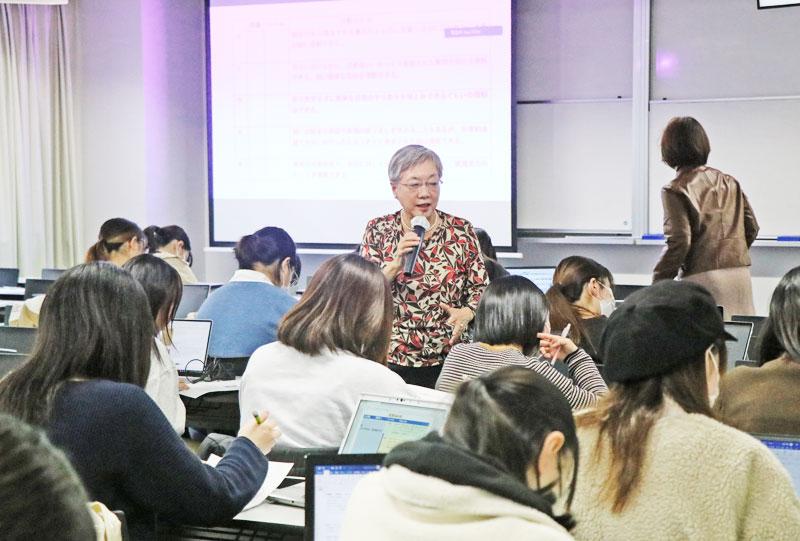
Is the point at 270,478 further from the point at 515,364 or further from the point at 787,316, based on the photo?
the point at 787,316

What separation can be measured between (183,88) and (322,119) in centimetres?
135

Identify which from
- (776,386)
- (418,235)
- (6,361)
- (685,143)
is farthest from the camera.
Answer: (685,143)

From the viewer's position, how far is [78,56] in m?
8.22

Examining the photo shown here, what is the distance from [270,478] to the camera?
8.70 ft

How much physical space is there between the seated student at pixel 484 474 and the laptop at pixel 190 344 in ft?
10.2

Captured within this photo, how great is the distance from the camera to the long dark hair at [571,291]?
13.4ft

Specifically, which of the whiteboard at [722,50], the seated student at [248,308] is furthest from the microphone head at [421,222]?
the whiteboard at [722,50]

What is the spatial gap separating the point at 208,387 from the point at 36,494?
11.8ft

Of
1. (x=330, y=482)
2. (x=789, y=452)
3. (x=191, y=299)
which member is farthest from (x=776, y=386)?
(x=191, y=299)

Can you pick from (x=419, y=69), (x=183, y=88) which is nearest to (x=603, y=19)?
(x=419, y=69)

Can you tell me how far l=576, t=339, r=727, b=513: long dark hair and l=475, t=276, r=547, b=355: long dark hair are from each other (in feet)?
4.34

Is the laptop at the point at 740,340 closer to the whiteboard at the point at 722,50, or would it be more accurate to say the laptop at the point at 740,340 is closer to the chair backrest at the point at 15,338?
the chair backrest at the point at 15,338

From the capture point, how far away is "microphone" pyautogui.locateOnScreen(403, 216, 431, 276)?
165 inches

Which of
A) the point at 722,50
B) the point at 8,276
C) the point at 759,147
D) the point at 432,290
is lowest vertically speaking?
the point at 8,276
